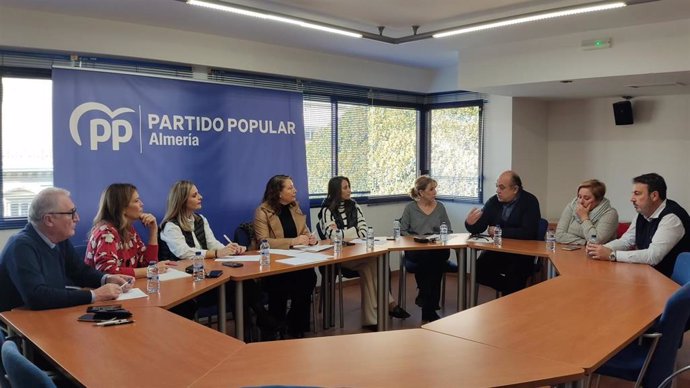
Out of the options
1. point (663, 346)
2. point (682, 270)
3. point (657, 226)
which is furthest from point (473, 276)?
point (663, 346)

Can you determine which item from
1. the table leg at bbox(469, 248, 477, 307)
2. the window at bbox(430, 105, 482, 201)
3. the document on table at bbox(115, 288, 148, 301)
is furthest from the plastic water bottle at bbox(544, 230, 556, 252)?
the document on table at bbox(115, 288, 148, 301)

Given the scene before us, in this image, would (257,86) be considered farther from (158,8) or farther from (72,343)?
(72,343)

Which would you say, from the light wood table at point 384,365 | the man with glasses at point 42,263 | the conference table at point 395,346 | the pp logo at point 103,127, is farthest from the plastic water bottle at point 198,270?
the pp logo at point 103,127

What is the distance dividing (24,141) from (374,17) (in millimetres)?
2891

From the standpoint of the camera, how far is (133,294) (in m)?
2.99

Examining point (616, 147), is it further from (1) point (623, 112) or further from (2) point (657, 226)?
(2) point (657, 226)

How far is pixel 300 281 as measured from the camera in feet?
14.8

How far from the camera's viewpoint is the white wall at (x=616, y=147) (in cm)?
585

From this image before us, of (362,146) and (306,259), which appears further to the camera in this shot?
(362,146)

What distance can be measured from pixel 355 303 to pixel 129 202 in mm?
2818

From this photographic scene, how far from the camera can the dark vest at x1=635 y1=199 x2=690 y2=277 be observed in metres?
3.67

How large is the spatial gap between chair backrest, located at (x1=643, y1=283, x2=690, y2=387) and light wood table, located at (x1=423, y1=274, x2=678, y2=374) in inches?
2.9

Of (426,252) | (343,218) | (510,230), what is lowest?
(426,252)

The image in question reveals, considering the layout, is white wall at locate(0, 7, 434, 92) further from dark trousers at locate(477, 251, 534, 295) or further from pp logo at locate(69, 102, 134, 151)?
dark trousers at locate(477, 251, 534, 295)
